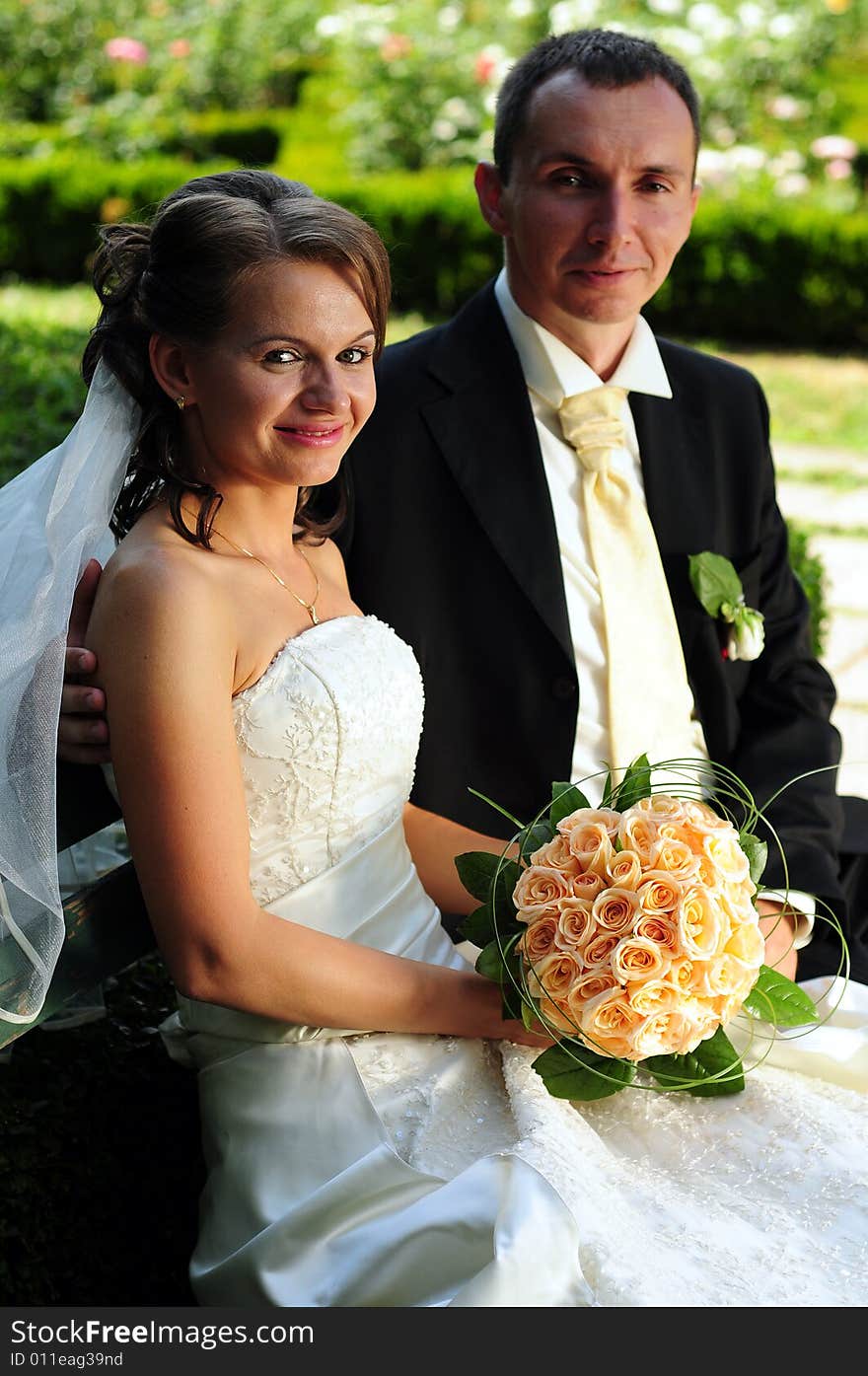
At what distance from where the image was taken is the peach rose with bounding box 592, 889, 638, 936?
2131mm

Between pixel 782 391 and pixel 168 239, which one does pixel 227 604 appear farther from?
pixel 782 391

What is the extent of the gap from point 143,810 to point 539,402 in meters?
1.46

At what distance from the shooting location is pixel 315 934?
7.69 ft

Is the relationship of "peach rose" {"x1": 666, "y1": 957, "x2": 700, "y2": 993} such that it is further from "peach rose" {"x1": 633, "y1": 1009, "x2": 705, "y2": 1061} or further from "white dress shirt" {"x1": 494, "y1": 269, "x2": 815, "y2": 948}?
"white dress shirt" {"x1": 494, "y1": 269, "x2": 815, "y2": 948}

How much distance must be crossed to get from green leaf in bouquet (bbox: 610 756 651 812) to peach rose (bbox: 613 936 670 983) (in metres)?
0.30

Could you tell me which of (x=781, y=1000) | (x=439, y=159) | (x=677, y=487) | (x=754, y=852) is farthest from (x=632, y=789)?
(x=439, y=159)

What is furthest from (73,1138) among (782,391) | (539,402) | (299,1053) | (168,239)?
(782,391)

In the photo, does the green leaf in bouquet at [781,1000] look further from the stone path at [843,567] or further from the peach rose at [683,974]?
the stone path at [843,567]

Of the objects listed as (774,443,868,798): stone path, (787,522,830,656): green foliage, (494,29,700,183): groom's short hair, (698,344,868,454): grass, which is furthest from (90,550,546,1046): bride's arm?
(698,344,868,454): grass

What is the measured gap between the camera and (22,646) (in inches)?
91.7

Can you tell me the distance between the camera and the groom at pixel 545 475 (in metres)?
3.09

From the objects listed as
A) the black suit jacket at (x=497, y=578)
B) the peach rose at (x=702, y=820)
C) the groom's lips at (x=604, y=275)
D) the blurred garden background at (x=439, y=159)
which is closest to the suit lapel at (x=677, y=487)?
the black suit jacket at (x=497, y=578)

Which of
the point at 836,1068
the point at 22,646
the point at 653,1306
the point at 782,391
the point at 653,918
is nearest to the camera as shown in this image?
the point at 653,1306

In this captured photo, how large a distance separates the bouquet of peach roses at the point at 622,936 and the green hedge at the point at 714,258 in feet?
28.8
